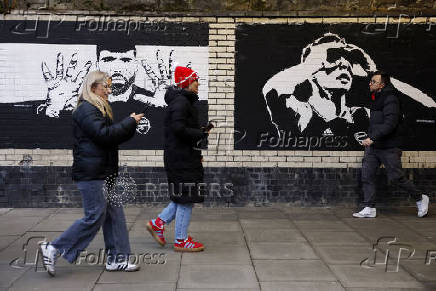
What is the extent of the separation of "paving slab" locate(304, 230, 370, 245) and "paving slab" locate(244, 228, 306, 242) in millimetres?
147

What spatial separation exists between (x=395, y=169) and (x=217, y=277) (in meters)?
3.81

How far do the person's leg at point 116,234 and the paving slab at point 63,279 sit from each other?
0.80 feet

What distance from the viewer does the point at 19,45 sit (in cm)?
829

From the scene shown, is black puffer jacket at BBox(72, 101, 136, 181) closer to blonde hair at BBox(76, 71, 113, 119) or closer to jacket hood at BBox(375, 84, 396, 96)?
blonde hair at BBox(76, 71, 113, 119)

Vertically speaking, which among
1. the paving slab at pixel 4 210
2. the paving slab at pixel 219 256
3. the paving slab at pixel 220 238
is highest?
the paving slab at pixel 4 210

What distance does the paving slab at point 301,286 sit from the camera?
4.61 metres

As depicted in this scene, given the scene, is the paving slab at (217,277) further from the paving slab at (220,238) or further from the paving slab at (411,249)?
the paving slab at (411,249)

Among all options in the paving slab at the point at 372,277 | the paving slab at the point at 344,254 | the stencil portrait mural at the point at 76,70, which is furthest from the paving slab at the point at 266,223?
the stencil portrait mural at the point at 76,70

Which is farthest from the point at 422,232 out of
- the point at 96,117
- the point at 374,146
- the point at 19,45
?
the point at 19,45

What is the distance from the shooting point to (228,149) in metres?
8.45

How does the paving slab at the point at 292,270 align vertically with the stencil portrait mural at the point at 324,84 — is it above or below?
below

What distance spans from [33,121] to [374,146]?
17.5ft

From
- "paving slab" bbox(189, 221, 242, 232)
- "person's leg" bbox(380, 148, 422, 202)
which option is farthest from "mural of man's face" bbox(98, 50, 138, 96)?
"person's leg" bbox(380, 148, 422, 202)

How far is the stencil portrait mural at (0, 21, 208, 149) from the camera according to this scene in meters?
8.30
